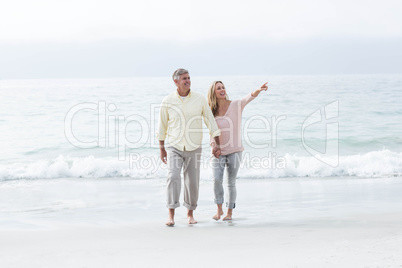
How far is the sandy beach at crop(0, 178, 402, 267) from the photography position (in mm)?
3758

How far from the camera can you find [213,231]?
4.71 metres

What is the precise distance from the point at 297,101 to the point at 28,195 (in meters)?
18.0

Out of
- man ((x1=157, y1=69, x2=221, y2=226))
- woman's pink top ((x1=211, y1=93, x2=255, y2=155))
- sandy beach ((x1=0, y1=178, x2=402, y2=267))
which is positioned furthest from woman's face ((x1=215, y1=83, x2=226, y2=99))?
sandy beach ((x1=0, y1=178, x2=402, y2=267))

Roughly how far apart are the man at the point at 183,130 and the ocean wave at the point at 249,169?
4047mm

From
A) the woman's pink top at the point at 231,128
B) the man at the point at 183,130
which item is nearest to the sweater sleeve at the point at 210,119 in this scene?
the man at the point at 183,130

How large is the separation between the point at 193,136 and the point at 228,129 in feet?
1.51

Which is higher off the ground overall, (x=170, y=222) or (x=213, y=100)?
(x=213, y=100)

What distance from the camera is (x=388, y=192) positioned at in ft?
23.3

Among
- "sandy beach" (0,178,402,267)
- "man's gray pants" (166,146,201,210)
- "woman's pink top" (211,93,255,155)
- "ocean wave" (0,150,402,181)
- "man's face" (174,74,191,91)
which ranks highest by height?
"man's face" (174,74,191,91)

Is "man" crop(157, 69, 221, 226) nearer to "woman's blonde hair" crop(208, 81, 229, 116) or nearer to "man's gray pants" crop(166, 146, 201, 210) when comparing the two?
"man's gray pants" crop(166, 146, 201, 210)

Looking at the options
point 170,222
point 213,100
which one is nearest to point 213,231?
point 170,222

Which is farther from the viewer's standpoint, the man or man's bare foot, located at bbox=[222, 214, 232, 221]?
man's bare foot, located at bbox=[222, 214, 232, 221]

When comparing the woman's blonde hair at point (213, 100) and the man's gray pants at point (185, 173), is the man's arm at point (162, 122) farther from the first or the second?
the woman's blonde hair at point (213, 100)

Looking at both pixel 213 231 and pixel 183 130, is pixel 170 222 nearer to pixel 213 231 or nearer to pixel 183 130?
pixel 213 231
